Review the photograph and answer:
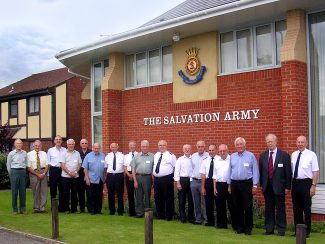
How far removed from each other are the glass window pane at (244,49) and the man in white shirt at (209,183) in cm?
249

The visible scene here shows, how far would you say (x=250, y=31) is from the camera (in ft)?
38.7

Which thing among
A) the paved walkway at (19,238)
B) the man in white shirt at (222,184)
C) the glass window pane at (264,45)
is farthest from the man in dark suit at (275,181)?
the paved walkway at (19,238)

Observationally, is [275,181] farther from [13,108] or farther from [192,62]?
[13,108]

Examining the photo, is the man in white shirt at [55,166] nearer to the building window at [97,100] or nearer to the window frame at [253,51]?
the building window at [97,100]

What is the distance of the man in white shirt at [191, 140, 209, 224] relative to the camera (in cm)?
1100

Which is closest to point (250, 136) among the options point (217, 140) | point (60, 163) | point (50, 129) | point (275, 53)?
point (217, 140)

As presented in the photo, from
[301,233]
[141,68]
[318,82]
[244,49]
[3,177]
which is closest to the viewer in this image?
[301,233]

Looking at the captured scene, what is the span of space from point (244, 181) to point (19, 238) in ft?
15.1

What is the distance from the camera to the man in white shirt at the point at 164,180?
11664 millimetres

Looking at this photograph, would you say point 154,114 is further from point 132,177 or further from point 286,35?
point 286,35

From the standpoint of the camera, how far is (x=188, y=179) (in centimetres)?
1129

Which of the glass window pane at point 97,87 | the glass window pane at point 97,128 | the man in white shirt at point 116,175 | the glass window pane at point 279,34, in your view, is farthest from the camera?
the glass window pane at point 97,128

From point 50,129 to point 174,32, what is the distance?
792 inches

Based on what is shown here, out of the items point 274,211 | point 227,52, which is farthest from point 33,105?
point 274,211
